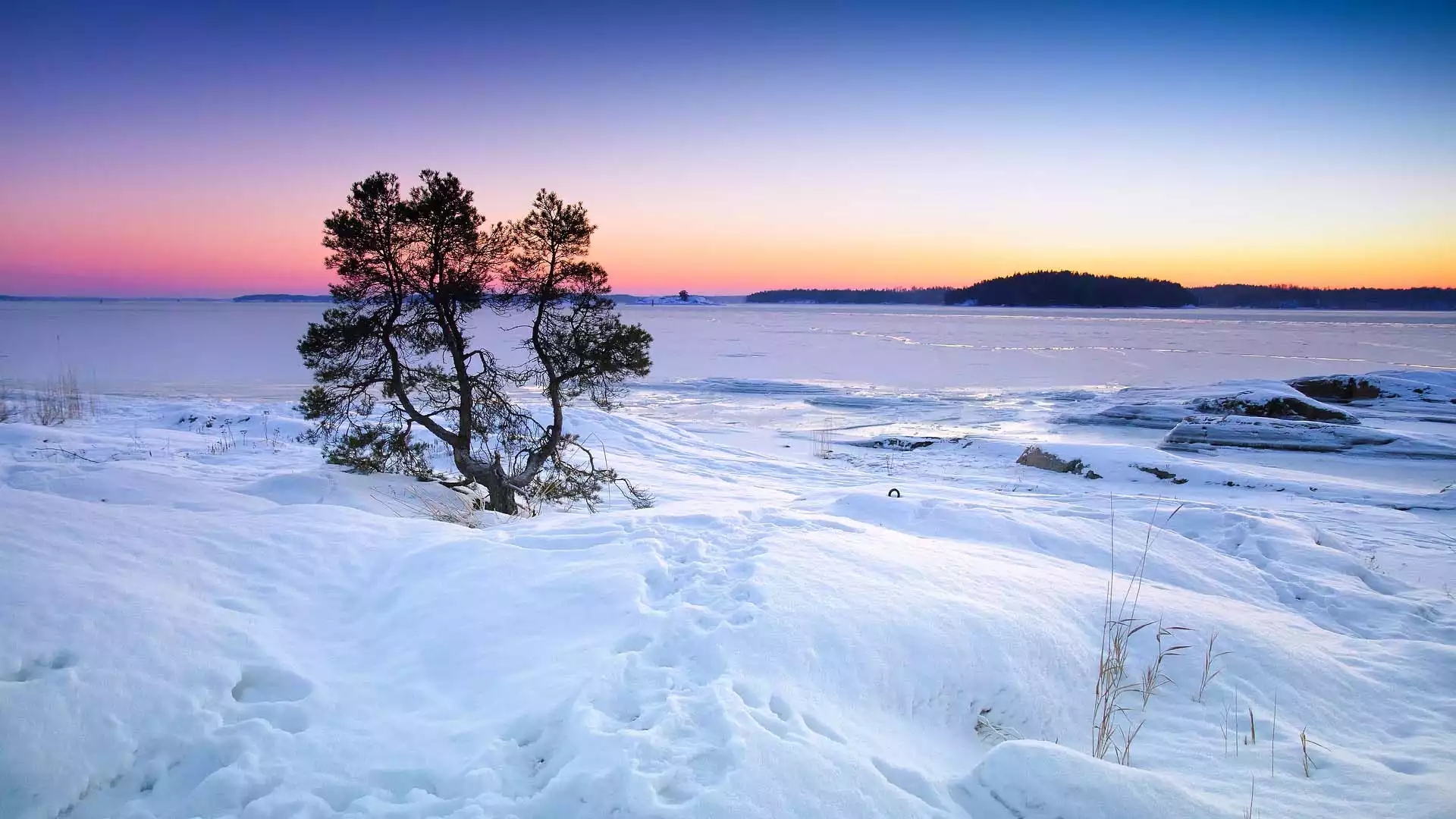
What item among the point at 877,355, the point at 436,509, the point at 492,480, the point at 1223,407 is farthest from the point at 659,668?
the point at 877,355

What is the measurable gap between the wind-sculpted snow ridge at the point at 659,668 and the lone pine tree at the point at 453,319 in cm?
185

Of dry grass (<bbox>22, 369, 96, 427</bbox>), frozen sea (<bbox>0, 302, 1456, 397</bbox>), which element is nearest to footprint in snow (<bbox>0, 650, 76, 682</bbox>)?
dry grass (<bbox>22, 369, 96, 427</bbox>)

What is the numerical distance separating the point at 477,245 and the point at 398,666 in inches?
236

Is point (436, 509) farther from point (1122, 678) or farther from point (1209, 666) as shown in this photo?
point (1209, 666)

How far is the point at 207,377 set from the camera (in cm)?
2791

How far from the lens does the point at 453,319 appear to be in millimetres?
8594

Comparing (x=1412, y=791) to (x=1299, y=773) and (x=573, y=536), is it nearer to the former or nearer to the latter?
(x=1299, y=773)

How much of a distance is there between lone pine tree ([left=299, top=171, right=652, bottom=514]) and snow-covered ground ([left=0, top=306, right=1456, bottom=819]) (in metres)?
0.97

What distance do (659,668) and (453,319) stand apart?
633cm

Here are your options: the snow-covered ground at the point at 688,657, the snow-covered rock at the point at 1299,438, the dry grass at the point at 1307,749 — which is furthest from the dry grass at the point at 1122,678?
the snow-covered rock at the point at 1299,438

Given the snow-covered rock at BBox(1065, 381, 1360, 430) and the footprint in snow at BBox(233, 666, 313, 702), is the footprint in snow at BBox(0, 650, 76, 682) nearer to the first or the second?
the footprint in snow at BBox(233, 666, 313, 702)

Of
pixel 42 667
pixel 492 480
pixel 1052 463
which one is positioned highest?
pixel 42 667

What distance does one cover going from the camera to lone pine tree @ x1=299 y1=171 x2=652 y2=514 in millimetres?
8156

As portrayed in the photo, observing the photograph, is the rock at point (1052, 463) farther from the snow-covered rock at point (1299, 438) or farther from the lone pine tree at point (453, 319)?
the lone pine tree at point (453, 319)
